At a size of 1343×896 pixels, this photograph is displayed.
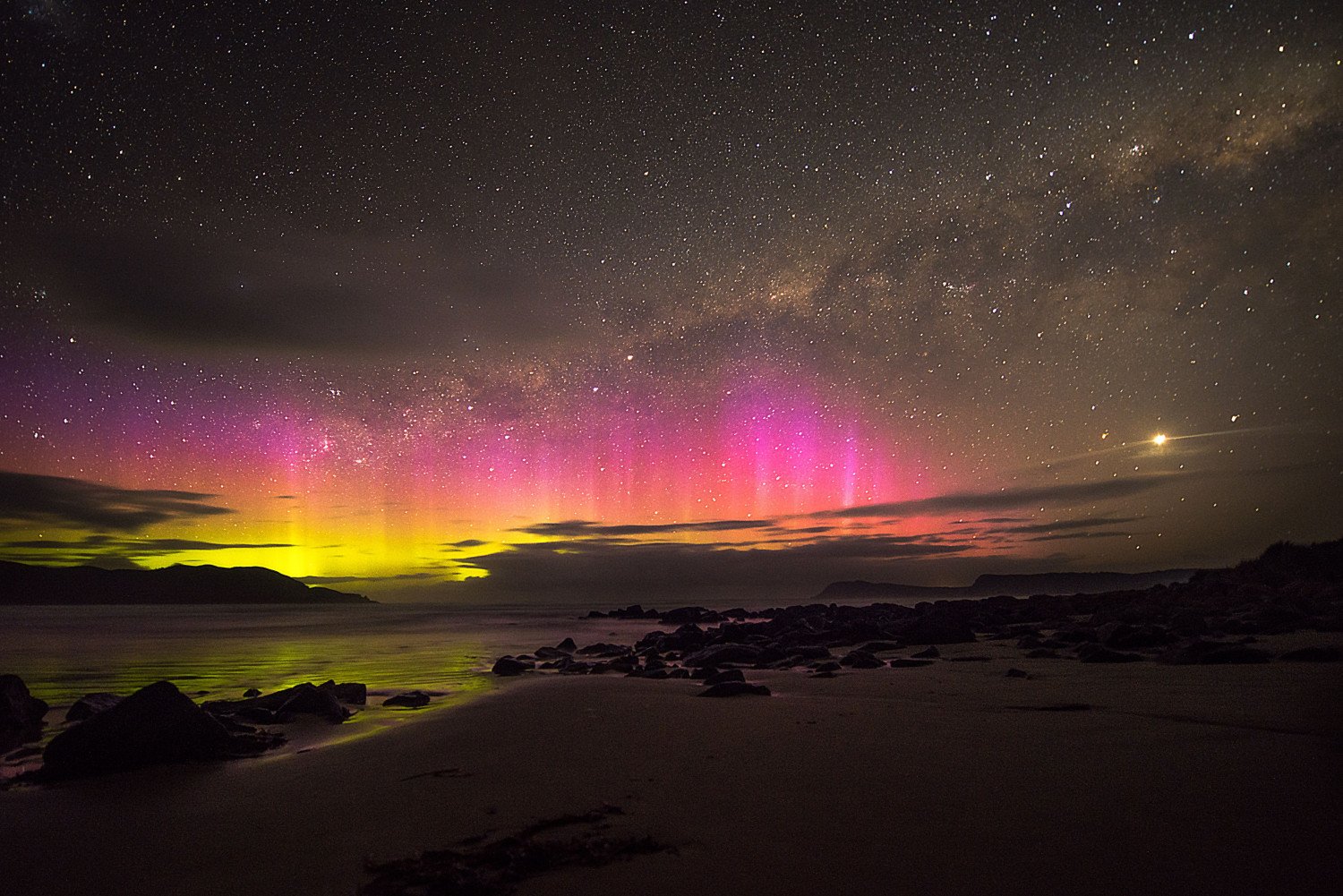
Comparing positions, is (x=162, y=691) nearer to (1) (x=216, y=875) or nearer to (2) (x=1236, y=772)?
(1) (x=216, y=875)

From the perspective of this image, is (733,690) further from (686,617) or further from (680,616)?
Result: (680,616)

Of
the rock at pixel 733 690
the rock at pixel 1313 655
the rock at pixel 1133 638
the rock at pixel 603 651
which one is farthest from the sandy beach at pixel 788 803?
the rock at pixel 603 651

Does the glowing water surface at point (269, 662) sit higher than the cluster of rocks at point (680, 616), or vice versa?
the glowing water surface at point (269, 662)

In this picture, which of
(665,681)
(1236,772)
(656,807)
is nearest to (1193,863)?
(1236,772)

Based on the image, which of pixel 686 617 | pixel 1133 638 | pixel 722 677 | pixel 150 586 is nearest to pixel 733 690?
pixel 722 677

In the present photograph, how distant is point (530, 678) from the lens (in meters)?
11.1

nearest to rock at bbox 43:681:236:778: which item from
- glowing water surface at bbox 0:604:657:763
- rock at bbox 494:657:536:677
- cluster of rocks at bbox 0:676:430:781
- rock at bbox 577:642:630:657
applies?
cluster of rocks at bbox 0:676:430:781

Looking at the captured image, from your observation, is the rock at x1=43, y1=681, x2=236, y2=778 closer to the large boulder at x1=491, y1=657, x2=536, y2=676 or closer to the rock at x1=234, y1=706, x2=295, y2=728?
the rock at x1=234, y1=706, x2=295, y2=728

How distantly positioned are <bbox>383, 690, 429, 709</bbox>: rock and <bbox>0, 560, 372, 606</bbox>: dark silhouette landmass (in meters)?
134

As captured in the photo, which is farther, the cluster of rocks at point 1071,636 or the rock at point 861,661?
the rock at point 861,661

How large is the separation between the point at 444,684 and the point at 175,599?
152 m

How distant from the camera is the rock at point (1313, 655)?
8.56 meters

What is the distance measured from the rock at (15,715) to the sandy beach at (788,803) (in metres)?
2.53

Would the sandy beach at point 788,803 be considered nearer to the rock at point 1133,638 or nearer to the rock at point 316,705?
the rock at point 316,705
